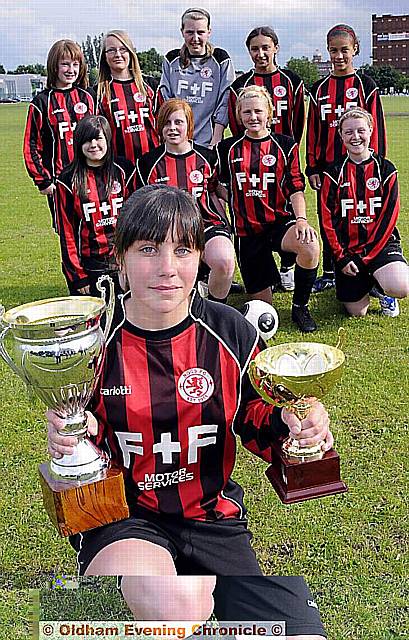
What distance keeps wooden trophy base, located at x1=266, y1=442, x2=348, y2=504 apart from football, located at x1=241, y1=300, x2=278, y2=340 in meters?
2.17

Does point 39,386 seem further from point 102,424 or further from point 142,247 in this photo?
point 142,247

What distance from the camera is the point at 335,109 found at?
5109 millimetres

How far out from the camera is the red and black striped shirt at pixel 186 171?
465cm

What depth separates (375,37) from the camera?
30531 mm

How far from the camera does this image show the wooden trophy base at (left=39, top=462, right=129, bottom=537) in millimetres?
1854

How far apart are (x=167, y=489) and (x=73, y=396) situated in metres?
0.37

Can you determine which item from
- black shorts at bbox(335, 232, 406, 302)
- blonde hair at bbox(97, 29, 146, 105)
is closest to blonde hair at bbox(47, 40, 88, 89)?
blonde hair at bbox(97, 29, 146, 105)

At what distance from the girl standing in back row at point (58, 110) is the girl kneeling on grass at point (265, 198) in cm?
102

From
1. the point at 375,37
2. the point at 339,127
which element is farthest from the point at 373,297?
the point at 375,37

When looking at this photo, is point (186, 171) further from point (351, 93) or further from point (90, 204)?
point (351, 93)

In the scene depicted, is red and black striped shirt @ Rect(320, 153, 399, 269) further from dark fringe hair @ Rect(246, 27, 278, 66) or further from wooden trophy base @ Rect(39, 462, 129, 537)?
wooden trophy base @ Rect(39, 462, 129, 537)

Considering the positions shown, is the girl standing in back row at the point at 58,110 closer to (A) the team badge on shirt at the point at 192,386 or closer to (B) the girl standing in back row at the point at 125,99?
(B) the girl standing in back row at the point at 125,99

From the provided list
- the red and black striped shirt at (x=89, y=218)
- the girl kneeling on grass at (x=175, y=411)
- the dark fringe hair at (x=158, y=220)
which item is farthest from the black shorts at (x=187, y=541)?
the red and black striped shirt at (x=89, y=218)

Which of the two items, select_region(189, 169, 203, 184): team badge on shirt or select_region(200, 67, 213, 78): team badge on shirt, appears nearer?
select_region(189, 169, 203, 184): team badge on shirt
